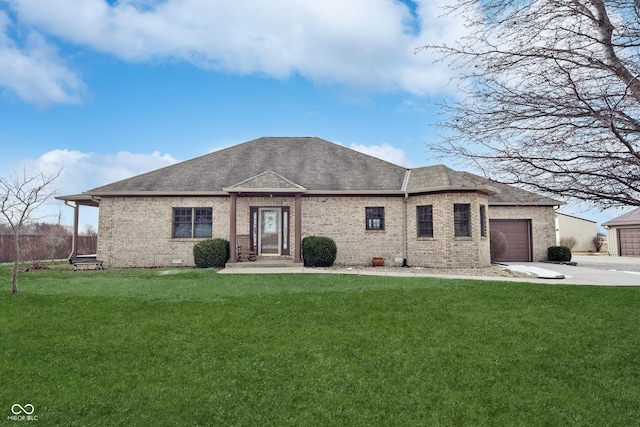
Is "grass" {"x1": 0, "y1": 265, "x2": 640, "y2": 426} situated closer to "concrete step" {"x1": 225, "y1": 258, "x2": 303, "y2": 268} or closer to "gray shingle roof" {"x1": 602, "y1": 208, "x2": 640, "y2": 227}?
"concrete step" {"x1": 225, "y1": 258, "x2": 303, "y2": 268}

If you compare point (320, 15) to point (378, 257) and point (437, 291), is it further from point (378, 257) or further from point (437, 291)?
point (378, 257)

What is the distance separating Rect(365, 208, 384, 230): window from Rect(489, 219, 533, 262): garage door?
7.45 meters

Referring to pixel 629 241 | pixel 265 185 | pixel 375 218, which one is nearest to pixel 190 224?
pixel 265 185

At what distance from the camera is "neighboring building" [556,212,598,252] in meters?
32.1

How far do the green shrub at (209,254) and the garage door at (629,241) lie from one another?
90.7ft

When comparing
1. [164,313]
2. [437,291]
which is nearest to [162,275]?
[164,313]

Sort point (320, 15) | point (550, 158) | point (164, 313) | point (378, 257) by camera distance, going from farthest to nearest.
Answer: point (378, 257) < point (164, 313) < point (320, 15) < point (550, 158)

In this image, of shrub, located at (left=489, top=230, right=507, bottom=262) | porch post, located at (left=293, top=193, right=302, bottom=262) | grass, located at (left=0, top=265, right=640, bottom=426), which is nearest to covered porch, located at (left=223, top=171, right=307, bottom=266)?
porch post, located at (left=293, top=193, right=302, bottom=262)

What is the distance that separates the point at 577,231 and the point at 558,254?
16.3m

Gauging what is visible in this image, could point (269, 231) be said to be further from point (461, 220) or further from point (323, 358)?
point (323, 358)

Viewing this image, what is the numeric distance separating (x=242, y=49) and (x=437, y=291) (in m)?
9.52

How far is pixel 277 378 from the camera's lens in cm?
484

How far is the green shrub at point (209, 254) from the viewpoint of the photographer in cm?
1521

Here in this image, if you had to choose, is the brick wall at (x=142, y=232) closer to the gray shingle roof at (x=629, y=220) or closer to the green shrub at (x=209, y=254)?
the green shrub at (x=209, y=254)
